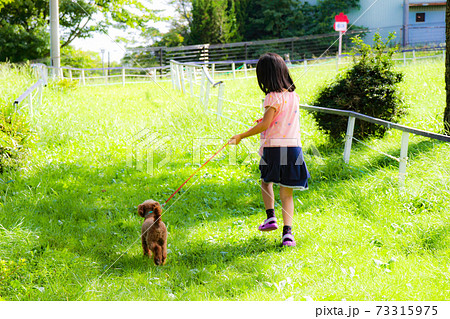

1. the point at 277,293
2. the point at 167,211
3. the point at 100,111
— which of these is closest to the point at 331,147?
the point at 167,211

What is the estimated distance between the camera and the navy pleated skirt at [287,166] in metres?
3.19

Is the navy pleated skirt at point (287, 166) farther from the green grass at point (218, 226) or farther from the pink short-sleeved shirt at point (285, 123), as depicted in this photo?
the green grass at point (218, 226)

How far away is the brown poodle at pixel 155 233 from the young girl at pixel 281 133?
2.47 ft

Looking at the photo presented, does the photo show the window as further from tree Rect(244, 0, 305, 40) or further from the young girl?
the young girl

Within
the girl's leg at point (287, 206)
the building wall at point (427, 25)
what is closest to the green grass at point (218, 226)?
the girl's leg at point (287, 206)

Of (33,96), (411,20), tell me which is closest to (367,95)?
(33,96)

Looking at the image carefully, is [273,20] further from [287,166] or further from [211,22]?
[287,166]

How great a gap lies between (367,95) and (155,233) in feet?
12.6

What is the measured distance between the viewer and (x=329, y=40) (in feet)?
80.5

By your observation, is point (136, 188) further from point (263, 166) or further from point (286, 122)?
point (286, 122)

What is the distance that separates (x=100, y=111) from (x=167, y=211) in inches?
201

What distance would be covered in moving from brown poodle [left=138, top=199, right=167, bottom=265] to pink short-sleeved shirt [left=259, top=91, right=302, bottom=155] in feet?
3.22

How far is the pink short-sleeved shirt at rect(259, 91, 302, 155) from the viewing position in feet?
10.2

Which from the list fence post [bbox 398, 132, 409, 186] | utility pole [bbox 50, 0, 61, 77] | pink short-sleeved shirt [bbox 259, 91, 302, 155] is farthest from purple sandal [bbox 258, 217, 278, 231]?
utility pole [bbox 50, 0, 61, 77]
